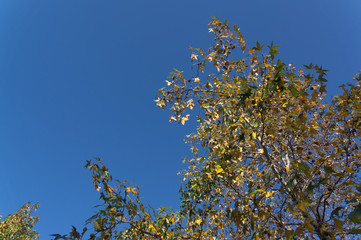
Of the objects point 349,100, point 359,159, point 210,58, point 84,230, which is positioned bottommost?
point 84,230

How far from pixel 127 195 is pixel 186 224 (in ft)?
6.03

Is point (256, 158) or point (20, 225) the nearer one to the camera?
point (256, 158)

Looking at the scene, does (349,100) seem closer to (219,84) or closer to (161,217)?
(219,84)

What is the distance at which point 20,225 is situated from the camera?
1184 centimetres

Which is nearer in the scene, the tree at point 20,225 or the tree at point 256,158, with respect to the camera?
the tree at point 256,158

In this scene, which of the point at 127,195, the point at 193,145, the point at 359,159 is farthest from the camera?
the point at 193,145

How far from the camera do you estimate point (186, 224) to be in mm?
4359

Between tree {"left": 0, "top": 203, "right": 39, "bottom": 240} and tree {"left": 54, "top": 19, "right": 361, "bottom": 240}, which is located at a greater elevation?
tree {"left": 0, "top": 203, "right": 39, "bottom": 240}

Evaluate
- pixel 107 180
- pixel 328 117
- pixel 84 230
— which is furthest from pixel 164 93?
pixel 328 117

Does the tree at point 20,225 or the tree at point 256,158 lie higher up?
the tree at point 20,225

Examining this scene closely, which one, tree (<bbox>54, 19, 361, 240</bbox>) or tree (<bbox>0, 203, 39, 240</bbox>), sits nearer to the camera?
tree (<bbox>54, 19, 361, 240</bbox>)

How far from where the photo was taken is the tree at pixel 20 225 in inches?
434

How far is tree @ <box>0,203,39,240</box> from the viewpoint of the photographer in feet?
36.2

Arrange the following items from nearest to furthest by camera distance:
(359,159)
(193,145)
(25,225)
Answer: (359,159)
(193,145)
(25,225)
